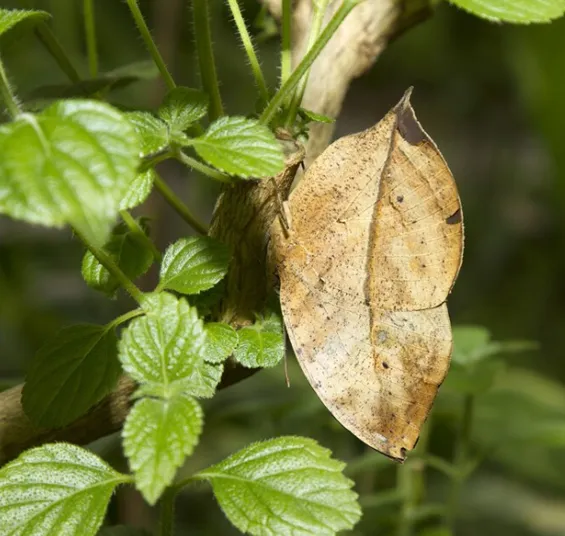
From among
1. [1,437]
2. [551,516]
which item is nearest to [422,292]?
[1,437]

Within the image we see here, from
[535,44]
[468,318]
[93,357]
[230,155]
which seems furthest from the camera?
[468,318]

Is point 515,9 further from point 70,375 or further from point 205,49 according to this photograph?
point 70,375

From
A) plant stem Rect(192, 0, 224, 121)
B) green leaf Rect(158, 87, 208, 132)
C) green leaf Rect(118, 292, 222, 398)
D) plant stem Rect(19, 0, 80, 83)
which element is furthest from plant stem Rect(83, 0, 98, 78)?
green leaf Rect(118, 292, 222, 398)

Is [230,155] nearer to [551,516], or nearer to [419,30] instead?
[551,516]

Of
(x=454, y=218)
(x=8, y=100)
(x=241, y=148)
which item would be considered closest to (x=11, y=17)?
(x=8, y=100)

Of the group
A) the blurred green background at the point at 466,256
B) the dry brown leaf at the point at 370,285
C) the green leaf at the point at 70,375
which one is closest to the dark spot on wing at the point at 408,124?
the dry brown leaf at the point at 370,285

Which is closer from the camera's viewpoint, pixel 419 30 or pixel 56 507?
pixel 56 507
